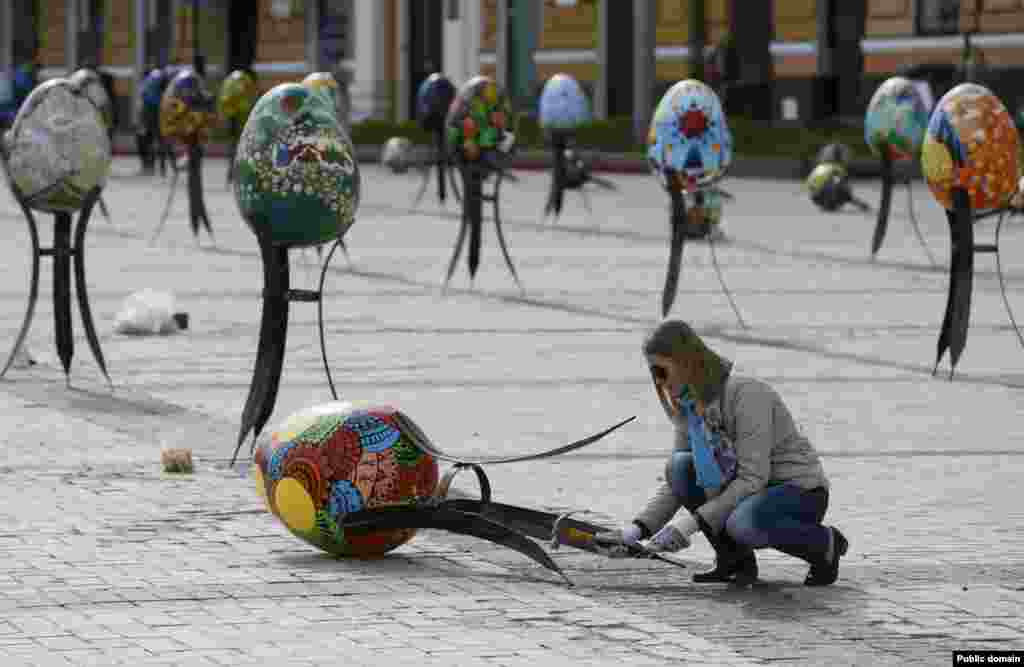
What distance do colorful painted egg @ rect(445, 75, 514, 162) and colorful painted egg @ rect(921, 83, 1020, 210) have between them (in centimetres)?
576

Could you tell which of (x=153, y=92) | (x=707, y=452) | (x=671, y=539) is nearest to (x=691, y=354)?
(x=707, y=452)

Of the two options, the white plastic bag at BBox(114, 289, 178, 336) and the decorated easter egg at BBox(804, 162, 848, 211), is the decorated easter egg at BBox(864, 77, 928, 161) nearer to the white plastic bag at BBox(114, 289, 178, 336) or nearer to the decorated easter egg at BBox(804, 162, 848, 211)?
the white plastic bag at BBox(114, 289, 178, 336)

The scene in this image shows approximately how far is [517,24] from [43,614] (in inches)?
1757

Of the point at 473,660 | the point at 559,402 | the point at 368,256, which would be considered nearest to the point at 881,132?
the point at 368,256

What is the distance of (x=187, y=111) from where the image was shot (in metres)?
26.4

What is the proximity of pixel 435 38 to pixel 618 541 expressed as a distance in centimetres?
4686

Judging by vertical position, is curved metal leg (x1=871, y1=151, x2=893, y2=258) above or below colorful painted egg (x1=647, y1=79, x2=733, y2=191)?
below

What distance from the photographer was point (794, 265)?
23797 millimetres

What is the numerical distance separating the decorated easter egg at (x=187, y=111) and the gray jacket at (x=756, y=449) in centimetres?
1812

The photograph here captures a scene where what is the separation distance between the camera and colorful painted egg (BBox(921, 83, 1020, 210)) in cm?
1524

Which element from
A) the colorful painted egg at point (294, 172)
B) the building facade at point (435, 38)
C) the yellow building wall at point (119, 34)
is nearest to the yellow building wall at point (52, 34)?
the building facade at point (435, 38)

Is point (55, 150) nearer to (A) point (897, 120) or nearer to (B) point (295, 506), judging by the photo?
(B) point (295, 506)

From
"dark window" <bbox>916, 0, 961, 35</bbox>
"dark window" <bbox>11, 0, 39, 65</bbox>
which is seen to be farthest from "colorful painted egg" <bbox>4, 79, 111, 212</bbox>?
"dark window" <bbox>11, 0, 39, 65</bbox>

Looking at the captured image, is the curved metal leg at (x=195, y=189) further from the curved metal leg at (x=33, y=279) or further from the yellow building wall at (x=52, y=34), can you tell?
the yellow building wall at (x=52, y=34)
